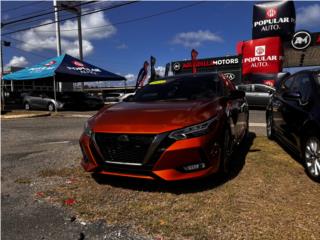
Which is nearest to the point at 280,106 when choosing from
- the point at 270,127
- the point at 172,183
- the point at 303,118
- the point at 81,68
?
the point at 270,127

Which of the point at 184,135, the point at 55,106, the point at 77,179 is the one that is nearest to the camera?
the point at 184,135

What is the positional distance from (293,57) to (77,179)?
959 inches

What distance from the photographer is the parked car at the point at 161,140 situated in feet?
12.3

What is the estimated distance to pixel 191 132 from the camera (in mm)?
3812

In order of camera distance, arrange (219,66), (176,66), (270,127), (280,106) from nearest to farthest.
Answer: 1. (280,106)
2. (270,127)
3. (219,66)
4. (176,66)

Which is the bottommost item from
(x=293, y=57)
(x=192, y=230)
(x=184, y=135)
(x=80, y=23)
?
(x=192, y=230)

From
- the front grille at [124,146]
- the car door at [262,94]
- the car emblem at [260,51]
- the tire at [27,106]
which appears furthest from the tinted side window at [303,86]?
the tire at [27,106]

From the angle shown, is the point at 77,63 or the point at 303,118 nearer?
the point at 303,118

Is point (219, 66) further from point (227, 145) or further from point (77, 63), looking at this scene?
point (227, 145)

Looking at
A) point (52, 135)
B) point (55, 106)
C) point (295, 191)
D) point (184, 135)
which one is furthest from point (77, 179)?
point (55, 106)

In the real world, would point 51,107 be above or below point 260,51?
below

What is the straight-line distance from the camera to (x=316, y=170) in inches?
170

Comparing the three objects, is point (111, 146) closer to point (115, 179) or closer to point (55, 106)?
point (115, 179)

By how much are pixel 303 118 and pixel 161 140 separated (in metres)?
2.25
